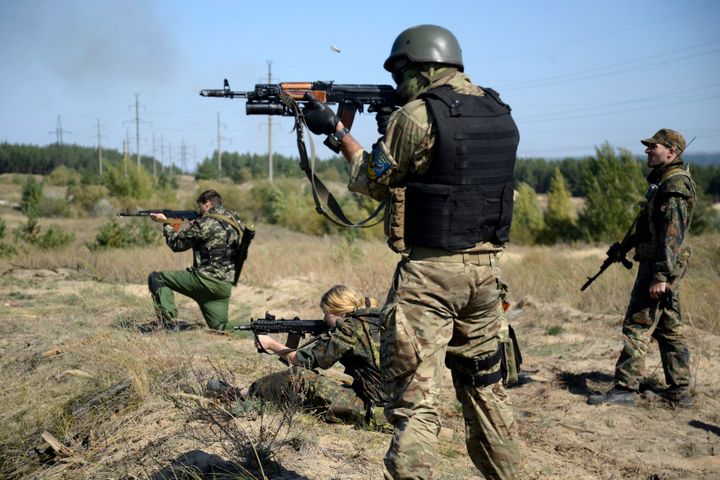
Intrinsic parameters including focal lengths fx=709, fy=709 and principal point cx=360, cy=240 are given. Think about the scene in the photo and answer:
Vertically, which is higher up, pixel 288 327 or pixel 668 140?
pixel 668 140

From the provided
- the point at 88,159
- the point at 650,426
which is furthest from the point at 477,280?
the point at 88,159

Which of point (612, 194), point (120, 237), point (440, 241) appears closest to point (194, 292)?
point (440, 241)

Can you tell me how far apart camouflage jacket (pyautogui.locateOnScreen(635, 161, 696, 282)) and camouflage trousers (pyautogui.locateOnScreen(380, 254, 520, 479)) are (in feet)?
9.18

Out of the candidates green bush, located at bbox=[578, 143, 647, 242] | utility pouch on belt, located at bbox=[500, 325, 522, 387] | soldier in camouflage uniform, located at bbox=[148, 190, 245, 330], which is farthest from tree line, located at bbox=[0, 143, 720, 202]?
utility pouch on belt, located at bbox=[500, 325, 522, 387]

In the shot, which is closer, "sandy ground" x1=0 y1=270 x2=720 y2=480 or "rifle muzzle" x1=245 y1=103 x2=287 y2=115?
"sandy ground" x1=0 y1=270 x2=720 y2=480

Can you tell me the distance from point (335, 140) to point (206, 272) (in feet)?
17.3

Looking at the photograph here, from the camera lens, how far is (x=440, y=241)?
3137 millimetres

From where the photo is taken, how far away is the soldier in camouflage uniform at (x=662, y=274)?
5.57 meters

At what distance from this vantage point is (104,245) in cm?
1675

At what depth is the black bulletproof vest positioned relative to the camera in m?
3.09

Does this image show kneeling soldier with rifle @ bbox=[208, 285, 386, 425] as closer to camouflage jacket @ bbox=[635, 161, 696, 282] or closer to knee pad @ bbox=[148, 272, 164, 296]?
Result: camouflage jacket @ bbox=[635, 161, 696, 282]

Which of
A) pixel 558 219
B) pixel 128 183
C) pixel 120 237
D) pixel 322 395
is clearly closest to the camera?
pixel 322 395

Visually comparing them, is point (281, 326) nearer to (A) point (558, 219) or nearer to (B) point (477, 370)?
(B) point (477, 370)

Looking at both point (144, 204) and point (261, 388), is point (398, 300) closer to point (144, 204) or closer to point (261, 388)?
point (261, 388)
